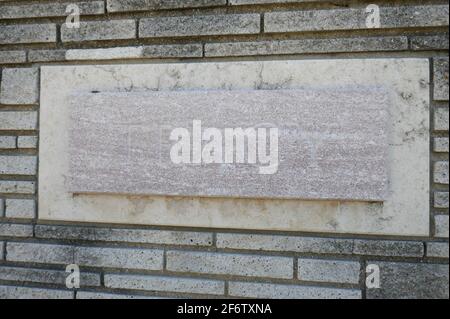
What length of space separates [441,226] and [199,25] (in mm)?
2230

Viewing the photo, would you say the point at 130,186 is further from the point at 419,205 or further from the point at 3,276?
the point at 419,205

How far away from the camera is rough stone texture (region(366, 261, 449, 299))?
3123 mm

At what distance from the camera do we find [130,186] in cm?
346

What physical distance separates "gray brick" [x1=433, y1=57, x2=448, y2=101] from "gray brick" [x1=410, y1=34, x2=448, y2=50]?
0.10m

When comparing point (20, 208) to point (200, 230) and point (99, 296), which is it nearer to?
point (99, 296)

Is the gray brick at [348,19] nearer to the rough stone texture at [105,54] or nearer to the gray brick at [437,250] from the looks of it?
the rough stone texture at [105,54]

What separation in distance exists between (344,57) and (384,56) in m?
0.27

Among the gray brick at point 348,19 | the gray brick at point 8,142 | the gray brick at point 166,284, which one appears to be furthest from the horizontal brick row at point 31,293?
the gray brick at point 348,19

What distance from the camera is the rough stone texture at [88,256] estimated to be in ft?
11.5

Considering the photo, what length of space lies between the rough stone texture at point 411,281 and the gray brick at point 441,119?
0.93 m

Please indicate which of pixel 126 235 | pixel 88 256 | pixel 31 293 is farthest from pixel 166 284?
pixel 31 293
